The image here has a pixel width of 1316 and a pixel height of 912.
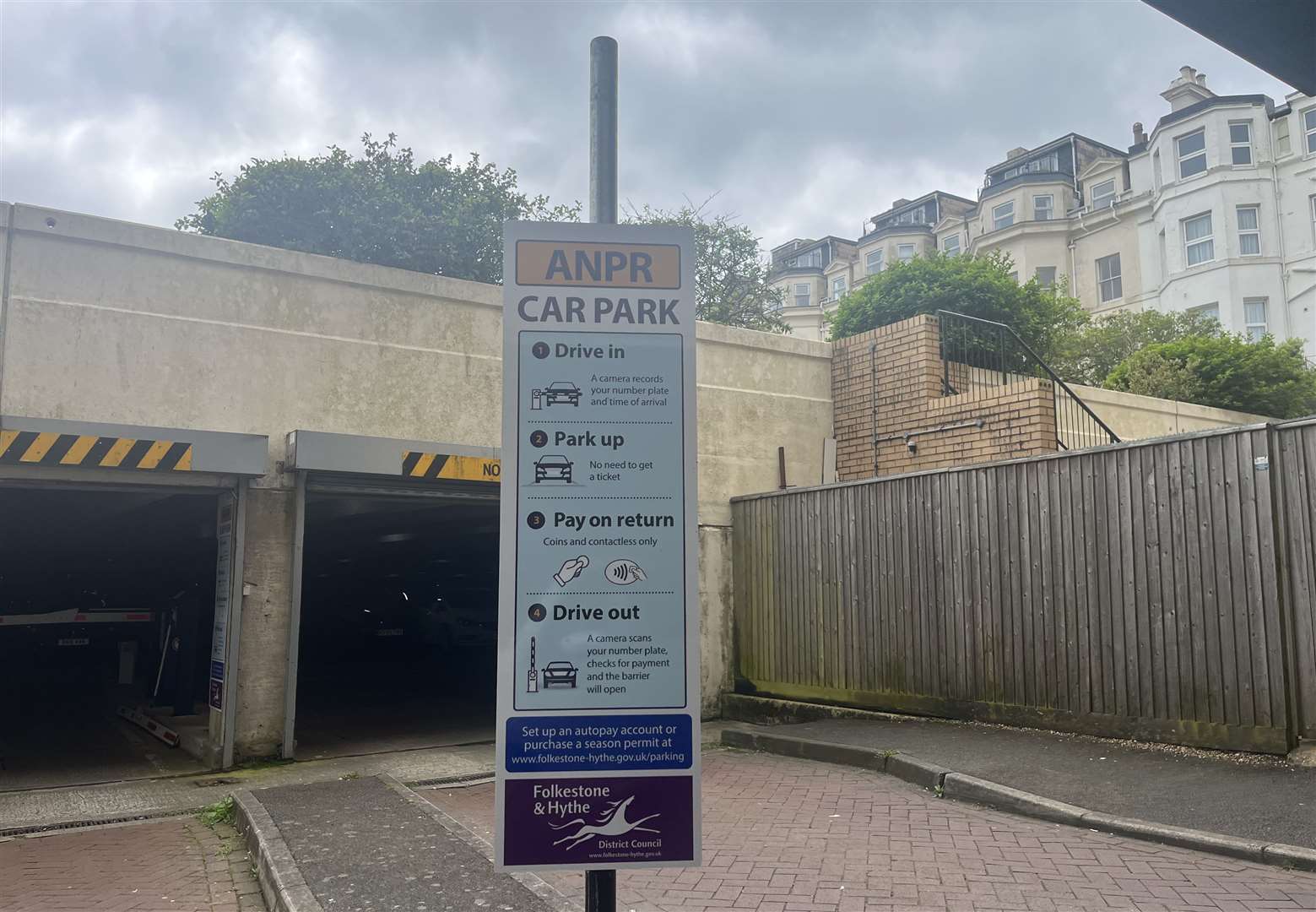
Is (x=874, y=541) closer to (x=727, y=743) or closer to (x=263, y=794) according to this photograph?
(x=727, y=743)

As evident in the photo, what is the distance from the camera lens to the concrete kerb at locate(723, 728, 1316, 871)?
5027 mm

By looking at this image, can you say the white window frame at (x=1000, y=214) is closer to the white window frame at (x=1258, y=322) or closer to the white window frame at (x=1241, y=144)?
the white window frame at (x=1241, y=144)

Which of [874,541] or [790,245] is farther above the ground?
[790,245]

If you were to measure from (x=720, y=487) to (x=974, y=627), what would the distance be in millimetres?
4084

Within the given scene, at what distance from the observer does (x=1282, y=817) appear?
5.44 m

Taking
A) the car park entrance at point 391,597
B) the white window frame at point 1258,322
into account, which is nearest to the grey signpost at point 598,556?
the car park entrance at point 391,597

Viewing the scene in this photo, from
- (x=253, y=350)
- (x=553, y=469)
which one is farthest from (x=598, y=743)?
(x=253, y=350)

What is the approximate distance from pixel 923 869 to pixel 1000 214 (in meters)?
43.8

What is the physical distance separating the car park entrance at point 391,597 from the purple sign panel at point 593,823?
661 cm

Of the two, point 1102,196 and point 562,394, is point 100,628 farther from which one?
point 1102,196

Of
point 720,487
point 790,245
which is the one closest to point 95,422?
point 720,487

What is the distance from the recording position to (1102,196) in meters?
41.1

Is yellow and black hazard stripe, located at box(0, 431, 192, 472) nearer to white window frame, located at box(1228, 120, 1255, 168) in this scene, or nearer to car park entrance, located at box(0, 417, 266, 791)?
car park entrance, located at box(0, 417, 266, 791)

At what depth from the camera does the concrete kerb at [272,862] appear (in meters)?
4.68
